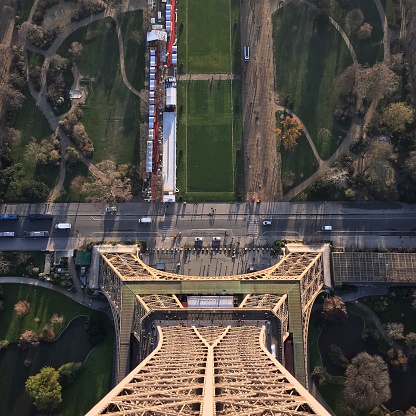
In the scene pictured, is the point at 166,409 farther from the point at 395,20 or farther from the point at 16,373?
the point at 395,20

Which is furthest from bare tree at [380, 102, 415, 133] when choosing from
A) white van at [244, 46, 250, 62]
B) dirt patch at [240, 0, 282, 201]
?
white van at [244, 46, 250, 62]

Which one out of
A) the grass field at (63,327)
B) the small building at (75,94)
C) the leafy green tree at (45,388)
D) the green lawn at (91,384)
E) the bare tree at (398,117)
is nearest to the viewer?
the leafy green tree at (45,388)

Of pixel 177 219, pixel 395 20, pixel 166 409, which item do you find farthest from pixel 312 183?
pixel 166 409

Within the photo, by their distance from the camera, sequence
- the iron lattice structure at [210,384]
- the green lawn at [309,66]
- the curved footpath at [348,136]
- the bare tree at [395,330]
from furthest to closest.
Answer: the green lawn at [309,66], the curved footpath at [348,136], the bare tree at [395,330], the iron lattice structure at [210,384]

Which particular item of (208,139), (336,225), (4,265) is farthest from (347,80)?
(4,265)

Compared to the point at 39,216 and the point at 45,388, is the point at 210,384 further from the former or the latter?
the point at 39,216

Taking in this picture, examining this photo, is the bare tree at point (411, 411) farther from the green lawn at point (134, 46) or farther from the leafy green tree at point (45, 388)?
the green lawn at point (134, 46)

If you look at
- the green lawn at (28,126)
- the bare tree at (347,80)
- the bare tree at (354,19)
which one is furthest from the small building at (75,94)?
the bare tree at (354,19)
